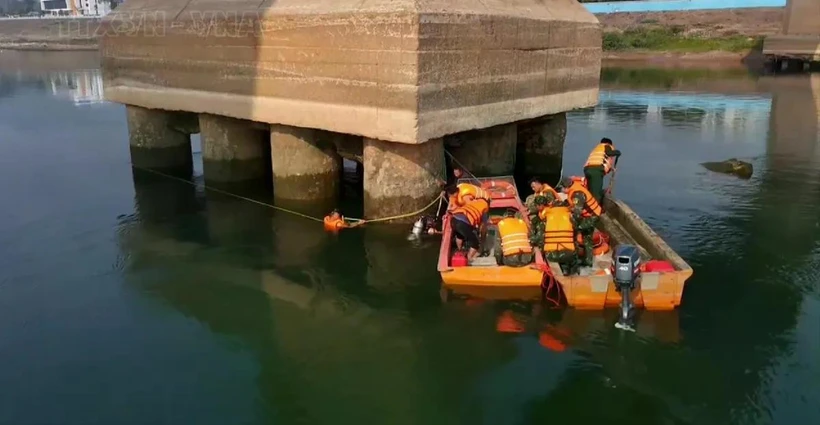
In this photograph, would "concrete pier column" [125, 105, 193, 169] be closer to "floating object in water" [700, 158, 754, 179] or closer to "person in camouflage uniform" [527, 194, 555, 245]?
"person in camouflage uniform" [527, 194, 555, 245]

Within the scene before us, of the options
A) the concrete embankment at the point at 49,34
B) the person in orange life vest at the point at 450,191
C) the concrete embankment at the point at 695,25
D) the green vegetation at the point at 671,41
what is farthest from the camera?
the concrete embankment at the point at 49,34

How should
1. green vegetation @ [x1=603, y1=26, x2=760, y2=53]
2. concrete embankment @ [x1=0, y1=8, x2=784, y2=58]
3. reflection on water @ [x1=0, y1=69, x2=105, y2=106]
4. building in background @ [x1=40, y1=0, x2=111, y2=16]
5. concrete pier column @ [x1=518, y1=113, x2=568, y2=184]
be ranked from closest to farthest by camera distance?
1. concrete pier column @ [x1=518, y1=113, x2=568, y2=184]
2. reflection on water @ [x1=0, y1=69, x2=105, y2=106]
3. green vegetation @ [x1=603, y1=26, x2=760, y2=53]
4. concrete embankment @ [x1=0, y1=8, x2=784, y2=58]
5. building in background @ [x1=40, y1=0, x2=111, y2=16]

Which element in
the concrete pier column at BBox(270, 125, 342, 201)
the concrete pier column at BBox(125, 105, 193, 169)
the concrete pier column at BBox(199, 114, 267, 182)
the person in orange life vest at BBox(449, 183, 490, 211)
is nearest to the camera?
the person in orange life vest at BBox(449, 183, 490, 211)

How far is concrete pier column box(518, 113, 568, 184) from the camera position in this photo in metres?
19.6

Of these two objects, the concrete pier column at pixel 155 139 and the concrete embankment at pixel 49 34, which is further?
the concrete embankment at pixel 49 34

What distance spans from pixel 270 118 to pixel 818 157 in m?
17.0

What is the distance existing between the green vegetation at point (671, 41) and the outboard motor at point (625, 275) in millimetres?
55922

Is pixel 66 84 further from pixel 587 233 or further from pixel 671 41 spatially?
pixel 671 41

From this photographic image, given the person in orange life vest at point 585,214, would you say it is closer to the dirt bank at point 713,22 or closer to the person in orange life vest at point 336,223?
the person in orange life vest at point 336,223

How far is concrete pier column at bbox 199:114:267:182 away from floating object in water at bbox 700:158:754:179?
1268 centimetres

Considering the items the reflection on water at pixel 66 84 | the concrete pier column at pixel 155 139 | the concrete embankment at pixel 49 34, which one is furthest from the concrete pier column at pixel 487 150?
the concrete embankment at pixel 49 34

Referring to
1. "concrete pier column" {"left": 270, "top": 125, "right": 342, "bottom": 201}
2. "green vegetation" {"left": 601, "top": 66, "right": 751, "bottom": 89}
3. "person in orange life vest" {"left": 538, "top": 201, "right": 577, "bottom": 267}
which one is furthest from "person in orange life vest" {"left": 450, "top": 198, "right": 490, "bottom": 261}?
"green vegetation" {"left": 601, "top": 66, "right": 751, "bottom": 89}

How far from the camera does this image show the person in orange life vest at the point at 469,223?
12.2 meters

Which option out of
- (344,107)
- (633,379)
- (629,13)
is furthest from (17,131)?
(629,13)
